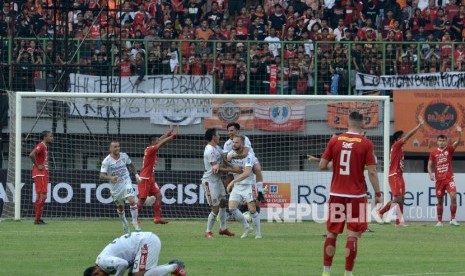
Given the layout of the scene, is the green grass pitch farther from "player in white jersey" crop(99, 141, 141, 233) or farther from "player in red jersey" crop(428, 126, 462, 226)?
"player in red jersey" crop(428, 126, 462, 226)

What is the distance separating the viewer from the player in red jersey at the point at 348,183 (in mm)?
15117

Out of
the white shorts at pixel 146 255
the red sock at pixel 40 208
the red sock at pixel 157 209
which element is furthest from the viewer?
the red sock at pixel 157 209

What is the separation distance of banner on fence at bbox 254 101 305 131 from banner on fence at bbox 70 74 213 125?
1.30 metres

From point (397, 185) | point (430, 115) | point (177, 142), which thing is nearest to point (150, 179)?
point (177, 142)

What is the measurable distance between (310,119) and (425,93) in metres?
3.84

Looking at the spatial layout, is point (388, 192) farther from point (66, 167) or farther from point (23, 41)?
point (23, 41)

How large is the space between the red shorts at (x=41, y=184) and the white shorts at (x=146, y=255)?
13.2m

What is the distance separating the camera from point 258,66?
1265 inches

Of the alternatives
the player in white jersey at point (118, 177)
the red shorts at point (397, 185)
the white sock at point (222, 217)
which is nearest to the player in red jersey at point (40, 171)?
the player in white jersey at point (118, 177)

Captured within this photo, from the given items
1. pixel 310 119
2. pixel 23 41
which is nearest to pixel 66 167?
pixel 23 41

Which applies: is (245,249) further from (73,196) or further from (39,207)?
(73,196)

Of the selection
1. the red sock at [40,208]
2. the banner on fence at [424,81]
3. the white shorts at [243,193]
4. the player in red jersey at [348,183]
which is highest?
the banner on fence at [424,81]

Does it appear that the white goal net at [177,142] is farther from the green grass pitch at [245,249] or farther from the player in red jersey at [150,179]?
the green grass pitch at [245,249]

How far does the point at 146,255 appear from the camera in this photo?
44.0 ft
